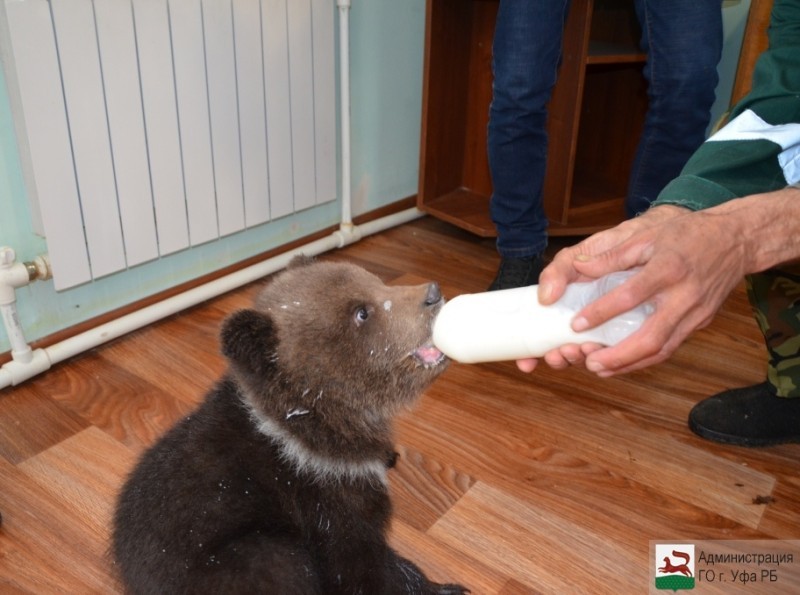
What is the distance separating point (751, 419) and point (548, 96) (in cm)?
106

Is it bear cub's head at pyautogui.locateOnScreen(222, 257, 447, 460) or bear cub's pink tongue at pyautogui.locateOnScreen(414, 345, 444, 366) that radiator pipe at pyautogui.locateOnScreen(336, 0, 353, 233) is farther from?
bear cub's pink tongue at pyautogui.locateOnScreen(414, 345, 444, 366)

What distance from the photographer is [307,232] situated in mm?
2723

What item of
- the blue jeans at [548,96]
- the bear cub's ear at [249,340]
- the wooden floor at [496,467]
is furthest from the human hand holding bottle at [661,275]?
the blue jeans at [548,96]

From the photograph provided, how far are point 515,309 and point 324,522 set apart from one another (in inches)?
17.6

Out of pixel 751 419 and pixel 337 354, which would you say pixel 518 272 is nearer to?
pixel 751 419

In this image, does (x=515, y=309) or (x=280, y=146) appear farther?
(x=280, y=146)

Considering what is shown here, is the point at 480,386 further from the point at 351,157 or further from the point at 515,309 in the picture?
the point at 351,157

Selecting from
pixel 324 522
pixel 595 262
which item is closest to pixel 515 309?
pixel 595 262

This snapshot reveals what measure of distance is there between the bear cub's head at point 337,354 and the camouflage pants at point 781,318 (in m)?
0.86

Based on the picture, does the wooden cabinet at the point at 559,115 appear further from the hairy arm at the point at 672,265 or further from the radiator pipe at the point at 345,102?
the hairy arm at the point at 672,265

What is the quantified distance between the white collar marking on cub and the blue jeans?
1.29 m

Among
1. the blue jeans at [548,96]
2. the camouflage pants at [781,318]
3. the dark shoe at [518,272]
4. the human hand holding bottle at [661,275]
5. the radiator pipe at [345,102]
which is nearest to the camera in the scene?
the human hand holding bottle at [661,275]

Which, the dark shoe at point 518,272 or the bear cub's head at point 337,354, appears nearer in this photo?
the bear cub's head at point 337,354

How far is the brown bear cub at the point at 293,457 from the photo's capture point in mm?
999
